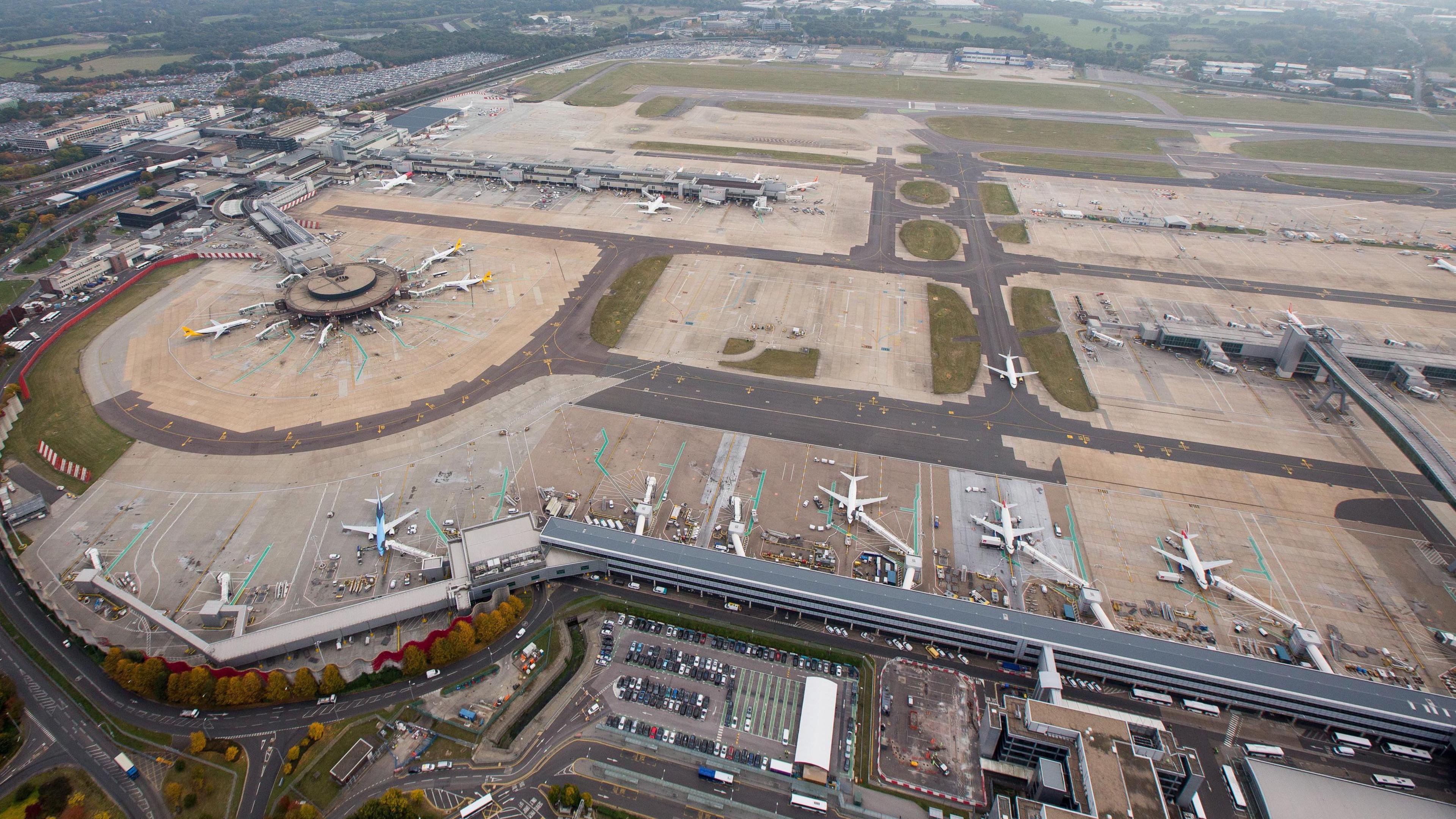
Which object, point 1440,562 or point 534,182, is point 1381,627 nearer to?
point 1440,562

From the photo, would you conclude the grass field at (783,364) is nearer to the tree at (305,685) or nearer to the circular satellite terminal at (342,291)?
the circular satellite terminal at (342,291)

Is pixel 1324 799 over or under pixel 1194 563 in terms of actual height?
under

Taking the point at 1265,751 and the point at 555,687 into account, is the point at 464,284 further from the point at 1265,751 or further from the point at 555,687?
the point at 1265,751

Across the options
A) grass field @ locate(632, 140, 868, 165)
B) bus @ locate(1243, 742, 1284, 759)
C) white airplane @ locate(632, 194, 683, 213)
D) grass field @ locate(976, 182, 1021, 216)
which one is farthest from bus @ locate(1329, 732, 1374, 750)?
grass field @ locate(632, 140, 868, 165)

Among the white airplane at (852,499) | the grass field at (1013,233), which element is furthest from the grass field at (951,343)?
the grass field at (1013,233)

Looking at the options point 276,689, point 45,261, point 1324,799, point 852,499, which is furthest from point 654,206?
point 1324,799

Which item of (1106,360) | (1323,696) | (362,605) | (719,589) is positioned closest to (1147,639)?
(1323,696)
